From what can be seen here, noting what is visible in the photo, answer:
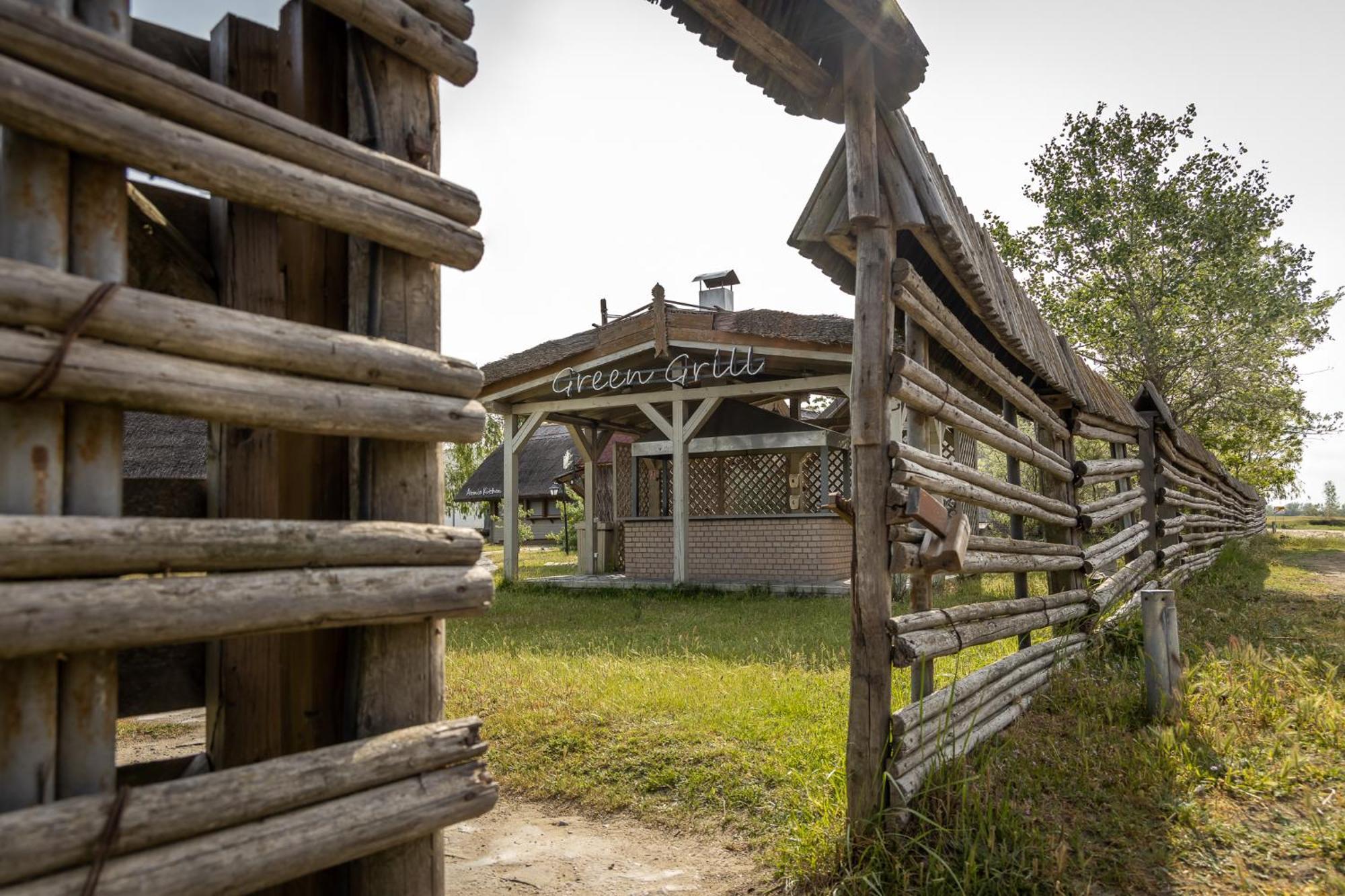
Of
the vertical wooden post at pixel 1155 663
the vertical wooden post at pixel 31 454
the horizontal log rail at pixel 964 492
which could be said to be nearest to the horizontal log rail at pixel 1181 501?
the horizontal log rail at pixel 964 492

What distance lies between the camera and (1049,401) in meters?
7.46

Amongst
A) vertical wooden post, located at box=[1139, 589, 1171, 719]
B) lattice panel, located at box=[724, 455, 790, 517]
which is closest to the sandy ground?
vertical wooden post, located at box=[1139, 589, 1171, 719]

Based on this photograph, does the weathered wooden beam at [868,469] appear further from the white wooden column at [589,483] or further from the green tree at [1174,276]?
the green tree at [1174,276]

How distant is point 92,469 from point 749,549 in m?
12.1

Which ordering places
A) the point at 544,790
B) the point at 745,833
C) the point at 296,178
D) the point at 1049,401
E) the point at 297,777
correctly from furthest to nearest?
the point at 1049,401, the point at 544,790, the point at 745,833, the point at 296,178, the point at 297,777

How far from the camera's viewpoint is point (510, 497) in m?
14.3

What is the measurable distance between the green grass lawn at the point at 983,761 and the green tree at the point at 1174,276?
57.9 ft

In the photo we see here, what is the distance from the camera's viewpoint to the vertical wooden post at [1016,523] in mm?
5863

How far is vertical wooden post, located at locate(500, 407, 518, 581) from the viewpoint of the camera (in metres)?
14.3

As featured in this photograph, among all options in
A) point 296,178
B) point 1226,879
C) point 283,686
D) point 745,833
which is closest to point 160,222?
point 296,178

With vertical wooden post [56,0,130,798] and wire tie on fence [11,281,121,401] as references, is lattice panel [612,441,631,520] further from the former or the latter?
wire tie on fence [11,281,121,401]

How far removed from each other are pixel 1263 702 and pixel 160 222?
6157 mm

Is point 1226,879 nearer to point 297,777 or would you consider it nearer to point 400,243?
point 297,777

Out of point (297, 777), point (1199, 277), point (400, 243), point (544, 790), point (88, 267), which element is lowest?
point (544, 790)
